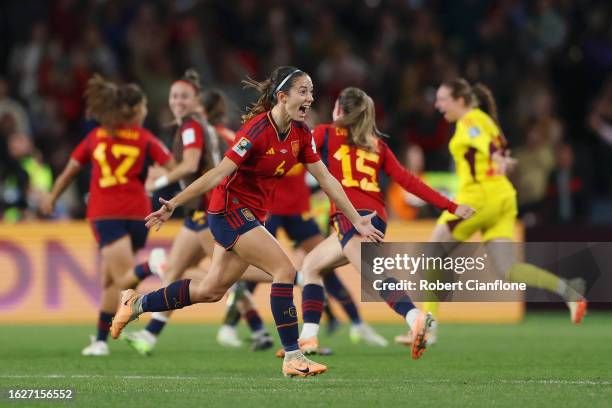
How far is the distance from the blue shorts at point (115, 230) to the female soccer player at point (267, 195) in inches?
103

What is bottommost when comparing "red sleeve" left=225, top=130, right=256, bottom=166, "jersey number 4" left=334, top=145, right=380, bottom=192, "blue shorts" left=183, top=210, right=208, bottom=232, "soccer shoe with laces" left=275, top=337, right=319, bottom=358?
"soccer shoe with laces" left=275, top=337, right=319, bottom=358

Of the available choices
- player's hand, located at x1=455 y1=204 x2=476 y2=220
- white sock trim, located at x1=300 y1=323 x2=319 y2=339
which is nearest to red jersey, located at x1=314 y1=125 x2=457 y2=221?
player's hand, located at x1=455 y1=204 x2=476 y2=220

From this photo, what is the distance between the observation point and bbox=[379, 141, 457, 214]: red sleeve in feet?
34.2

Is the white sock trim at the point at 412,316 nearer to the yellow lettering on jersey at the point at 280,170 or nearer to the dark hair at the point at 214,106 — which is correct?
the yellow lettering on jersey at the point at 280,170

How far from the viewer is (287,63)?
1923 cm

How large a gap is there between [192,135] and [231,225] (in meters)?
2.55

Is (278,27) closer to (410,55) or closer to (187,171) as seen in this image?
(410,55)

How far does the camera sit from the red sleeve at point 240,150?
856 centimetres

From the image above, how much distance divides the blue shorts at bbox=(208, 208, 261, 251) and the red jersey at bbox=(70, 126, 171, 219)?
9.21 ft

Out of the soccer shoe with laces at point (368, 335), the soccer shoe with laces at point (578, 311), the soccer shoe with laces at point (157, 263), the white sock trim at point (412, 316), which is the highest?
the soccer shoe with laces at point (157, 263)

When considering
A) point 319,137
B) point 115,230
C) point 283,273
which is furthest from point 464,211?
point 115,230

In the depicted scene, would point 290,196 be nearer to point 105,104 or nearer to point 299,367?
point 105,104

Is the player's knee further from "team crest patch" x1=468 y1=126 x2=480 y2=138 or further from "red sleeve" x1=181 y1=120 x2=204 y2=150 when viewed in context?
"team crest patch" x1=468 y1=126 x2=480 y2=138

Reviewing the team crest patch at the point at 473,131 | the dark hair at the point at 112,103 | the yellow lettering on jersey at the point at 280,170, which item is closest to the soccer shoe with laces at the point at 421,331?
the yellow lettering on jersey at the point at 280,170
